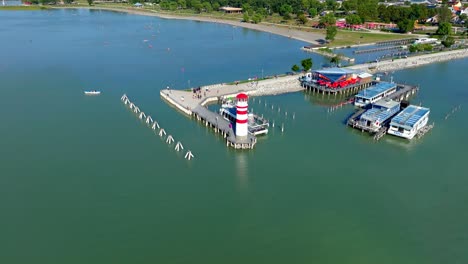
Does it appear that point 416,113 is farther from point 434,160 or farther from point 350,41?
point 350,41

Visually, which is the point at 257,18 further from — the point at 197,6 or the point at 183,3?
the point at 183,3

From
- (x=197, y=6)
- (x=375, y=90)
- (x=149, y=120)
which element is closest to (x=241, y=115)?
(x=149, y=120)

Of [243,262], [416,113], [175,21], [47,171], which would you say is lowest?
[243,262]

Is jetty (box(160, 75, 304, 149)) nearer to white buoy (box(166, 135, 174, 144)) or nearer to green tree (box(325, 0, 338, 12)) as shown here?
white buoy (box(166, 135, 174, 144))

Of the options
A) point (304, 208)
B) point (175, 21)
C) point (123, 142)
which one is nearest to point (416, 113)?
point (304, 208)

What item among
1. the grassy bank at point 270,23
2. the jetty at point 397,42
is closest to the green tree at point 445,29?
the jetty at point 397,42

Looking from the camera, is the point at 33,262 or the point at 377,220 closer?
the point at 33,262

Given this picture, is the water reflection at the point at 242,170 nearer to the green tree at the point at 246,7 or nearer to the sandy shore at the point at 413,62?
the sandy shore at the point at 413,62
